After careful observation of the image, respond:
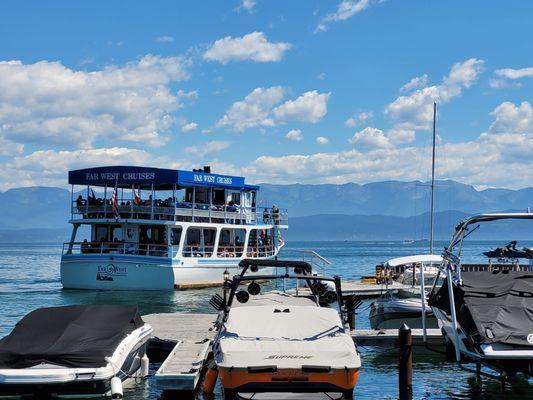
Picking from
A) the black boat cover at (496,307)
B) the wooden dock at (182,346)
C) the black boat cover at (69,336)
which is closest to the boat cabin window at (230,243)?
the wooden dock at (182,346)

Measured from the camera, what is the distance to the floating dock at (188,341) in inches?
624

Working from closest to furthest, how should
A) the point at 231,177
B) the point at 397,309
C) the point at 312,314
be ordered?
the point at 312,314 → the point at 397,309 → the point at 231,177

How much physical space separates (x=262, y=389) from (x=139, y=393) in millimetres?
5038

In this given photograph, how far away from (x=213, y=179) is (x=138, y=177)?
17.7 ft

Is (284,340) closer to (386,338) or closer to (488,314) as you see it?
(488,314)

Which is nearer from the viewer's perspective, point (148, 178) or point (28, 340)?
point (28, 340)

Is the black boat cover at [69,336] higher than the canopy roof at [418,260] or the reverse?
the reverse

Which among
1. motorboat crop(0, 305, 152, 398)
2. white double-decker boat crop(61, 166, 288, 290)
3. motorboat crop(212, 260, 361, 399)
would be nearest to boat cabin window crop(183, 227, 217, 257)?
white double-decker boat crop(61, 166, 288, 290)

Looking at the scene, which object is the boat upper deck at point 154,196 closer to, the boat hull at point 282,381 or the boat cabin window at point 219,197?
the boat cabin window at point 219,197

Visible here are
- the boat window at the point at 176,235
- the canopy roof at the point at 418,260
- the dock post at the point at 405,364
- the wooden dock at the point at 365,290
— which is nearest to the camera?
the dock post at the point at 405,364

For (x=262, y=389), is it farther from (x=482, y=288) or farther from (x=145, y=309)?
(x=145, y=309)

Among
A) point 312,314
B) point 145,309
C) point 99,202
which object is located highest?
point 99,202

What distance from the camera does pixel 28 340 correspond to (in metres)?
15.2

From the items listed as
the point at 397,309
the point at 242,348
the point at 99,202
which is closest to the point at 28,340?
the point at 242,348
